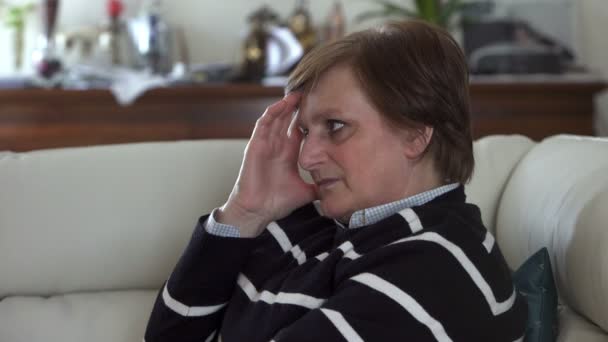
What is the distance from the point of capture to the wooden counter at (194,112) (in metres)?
2.84

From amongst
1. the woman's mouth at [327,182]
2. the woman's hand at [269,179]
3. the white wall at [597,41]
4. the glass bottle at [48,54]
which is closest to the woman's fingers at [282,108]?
the woman's hand at [269,179]

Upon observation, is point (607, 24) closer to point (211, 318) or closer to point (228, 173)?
point (228, 173)

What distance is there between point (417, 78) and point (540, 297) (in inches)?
14.7

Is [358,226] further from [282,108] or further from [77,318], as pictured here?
[77,318]

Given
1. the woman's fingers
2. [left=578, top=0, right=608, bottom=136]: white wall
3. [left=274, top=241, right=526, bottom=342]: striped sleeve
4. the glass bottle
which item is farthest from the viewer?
[left=578, top=0, right=608, bottom=136]: white wall

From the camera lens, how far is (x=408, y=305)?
988mm

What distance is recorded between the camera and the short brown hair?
44.3 inches

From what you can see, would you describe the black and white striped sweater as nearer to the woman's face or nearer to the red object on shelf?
the woman's face

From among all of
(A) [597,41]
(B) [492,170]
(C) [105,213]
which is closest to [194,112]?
(C) [105,213]

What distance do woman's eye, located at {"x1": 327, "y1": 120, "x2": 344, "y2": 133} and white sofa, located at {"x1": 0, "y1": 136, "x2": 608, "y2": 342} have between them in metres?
0.44

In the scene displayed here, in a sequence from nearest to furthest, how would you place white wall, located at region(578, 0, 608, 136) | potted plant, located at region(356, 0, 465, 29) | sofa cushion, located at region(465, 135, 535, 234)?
sofa cushion, located at region(465, 135, 535, 234), potted plant, located at region(356, 0, 465, 29), white wall, located at region(578, 0, 608, 136)

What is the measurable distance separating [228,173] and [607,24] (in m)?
2.40

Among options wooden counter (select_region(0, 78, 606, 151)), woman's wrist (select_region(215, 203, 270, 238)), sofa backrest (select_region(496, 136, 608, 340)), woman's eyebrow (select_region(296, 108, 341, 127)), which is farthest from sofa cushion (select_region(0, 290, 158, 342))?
wooden counter (select_region(0, 78, 606, 151))

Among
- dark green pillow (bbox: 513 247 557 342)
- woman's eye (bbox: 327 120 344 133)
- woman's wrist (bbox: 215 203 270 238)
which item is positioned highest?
woman's eye (bbox: 327 120 344 133)
